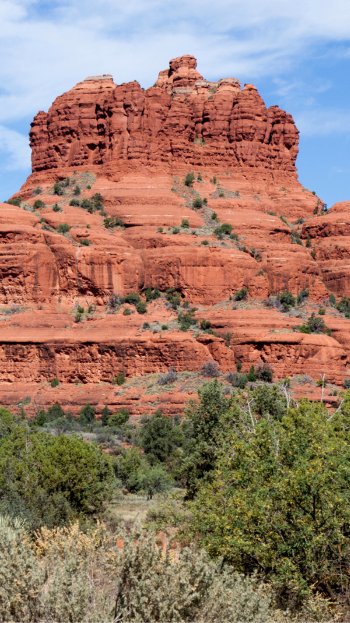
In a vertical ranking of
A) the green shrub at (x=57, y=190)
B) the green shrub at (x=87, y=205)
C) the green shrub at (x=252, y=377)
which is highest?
the green shrub at (x=57, y=190)

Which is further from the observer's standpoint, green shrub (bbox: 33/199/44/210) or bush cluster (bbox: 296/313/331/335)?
green shrub (bbox: 33/199/44/210)

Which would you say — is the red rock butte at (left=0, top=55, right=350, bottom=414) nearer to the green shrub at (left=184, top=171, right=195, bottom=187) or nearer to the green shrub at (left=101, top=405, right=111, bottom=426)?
the green shrub at (left=184, top=171, right=195, bottom=187)

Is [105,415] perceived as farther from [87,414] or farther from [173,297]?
[173,297]

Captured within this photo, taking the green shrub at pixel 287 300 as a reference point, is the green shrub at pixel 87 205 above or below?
above

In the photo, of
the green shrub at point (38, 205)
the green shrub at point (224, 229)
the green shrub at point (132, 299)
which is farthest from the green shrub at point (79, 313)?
the green shrub at point (224, 229)

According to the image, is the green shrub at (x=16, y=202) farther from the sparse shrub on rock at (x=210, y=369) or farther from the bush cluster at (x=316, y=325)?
the bush cluster at (x=316, y=325)

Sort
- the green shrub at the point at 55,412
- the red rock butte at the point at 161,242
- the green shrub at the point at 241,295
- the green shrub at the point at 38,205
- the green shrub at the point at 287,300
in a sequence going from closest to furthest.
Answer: the green shrub at the point at 55,412 → the red rock butte at the point at 161,242 → the green shrub at the point at 241,295 → the green shrub at the point at 287,300 → the green shrub at the point at 38,205

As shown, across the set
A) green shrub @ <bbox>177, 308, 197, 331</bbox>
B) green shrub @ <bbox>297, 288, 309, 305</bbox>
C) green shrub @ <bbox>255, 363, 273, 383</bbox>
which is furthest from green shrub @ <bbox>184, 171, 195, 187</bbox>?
green shrub @ <bbox>255, 363, 273, 383</bbox>

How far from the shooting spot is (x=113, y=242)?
78562 mm

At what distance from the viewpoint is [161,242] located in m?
81.1

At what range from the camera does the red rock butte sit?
68.4 metres

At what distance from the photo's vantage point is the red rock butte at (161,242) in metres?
68.4

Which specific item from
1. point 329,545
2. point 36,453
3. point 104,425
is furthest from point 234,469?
point 104,425

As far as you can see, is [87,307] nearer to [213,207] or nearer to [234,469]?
[213,207]
